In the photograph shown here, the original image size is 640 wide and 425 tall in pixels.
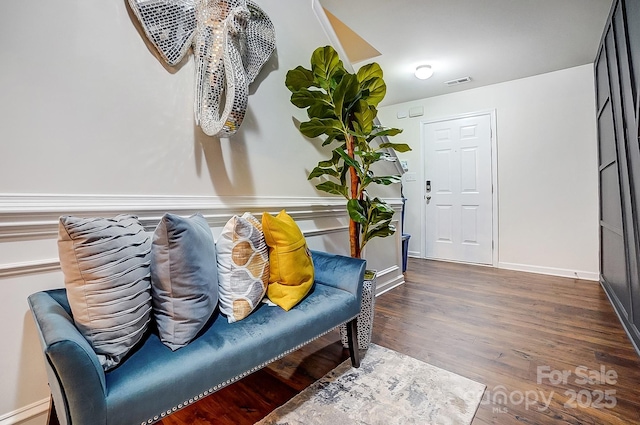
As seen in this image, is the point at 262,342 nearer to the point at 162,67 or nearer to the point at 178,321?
the point at 178,321

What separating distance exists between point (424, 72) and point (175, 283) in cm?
343

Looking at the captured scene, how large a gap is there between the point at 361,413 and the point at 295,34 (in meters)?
2.34

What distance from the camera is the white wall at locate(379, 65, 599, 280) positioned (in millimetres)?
3287

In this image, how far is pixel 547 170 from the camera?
3527 millimetres

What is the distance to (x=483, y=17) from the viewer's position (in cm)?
244

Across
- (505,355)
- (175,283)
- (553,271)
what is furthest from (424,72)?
(175,283)

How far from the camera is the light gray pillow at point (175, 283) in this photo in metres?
1.02

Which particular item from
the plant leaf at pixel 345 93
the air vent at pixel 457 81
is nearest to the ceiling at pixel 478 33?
the air vent at pixel 457 81

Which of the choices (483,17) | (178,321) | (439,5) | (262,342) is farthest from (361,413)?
(483,17)

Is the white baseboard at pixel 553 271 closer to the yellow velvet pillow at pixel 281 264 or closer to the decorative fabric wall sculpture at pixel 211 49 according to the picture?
the yellow velvet pillow at pixel 281 264

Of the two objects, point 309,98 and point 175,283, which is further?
point 309,98

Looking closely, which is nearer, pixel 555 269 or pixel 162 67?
pixel 162 67

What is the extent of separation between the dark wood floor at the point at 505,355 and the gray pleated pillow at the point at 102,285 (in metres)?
0.61

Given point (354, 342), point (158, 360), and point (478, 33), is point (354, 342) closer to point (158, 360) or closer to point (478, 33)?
point (158, 360)
